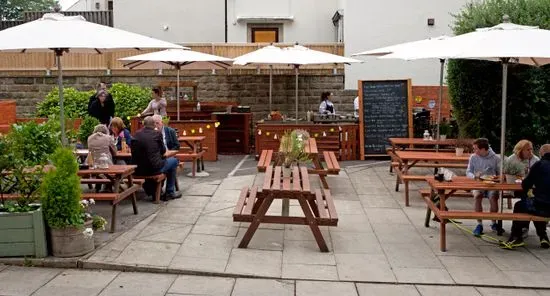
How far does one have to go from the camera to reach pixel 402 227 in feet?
26.8

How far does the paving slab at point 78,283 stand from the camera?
565 centimetres

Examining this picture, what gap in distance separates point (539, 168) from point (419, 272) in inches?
75.0

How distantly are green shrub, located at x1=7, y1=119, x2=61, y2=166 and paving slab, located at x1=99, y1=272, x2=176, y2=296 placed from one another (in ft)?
5.99

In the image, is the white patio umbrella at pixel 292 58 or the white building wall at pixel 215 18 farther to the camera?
the white building wall at pixel 215 18

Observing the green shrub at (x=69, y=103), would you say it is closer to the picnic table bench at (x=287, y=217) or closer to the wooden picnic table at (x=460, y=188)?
the picnic table bench at (x=287, y=217)

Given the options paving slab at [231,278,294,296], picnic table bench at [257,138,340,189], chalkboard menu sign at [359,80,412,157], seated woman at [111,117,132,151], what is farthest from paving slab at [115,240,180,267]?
chalkboard menu sign at [359,80,412,157]

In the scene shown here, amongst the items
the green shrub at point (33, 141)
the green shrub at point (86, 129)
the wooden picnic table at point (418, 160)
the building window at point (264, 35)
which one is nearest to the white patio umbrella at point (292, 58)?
the green shrub at point (86, 129)

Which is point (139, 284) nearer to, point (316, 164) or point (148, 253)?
point (148, 253)

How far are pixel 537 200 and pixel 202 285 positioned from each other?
3938 millimetres

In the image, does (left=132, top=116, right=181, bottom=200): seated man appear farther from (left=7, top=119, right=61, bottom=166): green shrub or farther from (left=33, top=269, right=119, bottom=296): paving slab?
(left=33, top=269, right=119, bottom=296): paving slab

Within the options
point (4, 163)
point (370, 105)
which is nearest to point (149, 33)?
point (370, 105)

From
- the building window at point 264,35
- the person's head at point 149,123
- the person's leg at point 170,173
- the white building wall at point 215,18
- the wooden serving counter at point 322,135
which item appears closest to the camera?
the person's head at point 149,123

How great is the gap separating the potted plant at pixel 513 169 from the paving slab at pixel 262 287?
3.52m

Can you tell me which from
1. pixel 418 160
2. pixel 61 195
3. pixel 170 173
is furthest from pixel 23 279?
pixel 418 160
